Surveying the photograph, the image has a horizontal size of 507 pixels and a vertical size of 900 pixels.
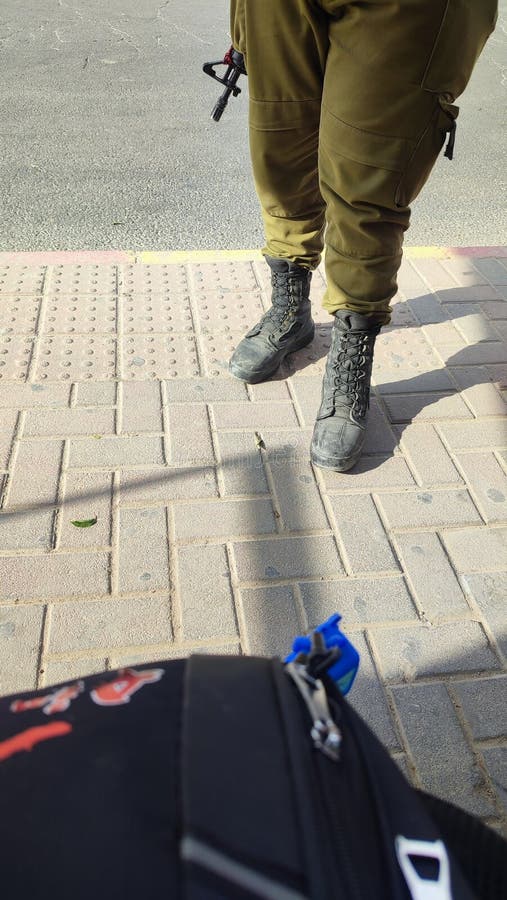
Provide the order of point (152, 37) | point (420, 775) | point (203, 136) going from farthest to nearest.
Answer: point (152, 37)
point (203, 136)
point (420, 775)

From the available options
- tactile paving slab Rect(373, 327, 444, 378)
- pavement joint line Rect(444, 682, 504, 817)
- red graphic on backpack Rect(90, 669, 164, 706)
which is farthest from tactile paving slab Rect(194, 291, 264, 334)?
red graphic on backpack Rect(90, 669, 164, 706)

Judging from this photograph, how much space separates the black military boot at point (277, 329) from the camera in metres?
2.73

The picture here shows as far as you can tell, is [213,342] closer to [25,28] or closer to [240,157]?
[240,157]

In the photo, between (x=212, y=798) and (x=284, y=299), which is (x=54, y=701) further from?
(x=284, y=299)

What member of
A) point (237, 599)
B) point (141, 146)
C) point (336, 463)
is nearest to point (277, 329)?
point (336, 463)

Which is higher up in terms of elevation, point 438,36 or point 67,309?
point 438,36

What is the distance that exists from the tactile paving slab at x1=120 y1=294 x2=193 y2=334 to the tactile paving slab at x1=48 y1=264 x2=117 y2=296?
0.14m

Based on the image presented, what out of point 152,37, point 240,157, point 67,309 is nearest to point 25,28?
point 152,37

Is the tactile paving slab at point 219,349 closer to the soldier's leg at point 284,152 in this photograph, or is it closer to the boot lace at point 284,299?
the soldier's leg at point 284,152

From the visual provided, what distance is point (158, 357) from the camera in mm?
2863

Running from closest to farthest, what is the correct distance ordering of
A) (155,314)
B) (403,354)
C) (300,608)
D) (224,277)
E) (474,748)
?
1. (474,748)
2. (300,608)
3. (403,354)
4. (155,314)
5. (224,277)

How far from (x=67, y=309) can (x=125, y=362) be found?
464 millimetres

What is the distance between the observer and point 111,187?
423 cm

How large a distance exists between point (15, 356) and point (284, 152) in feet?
3.84
